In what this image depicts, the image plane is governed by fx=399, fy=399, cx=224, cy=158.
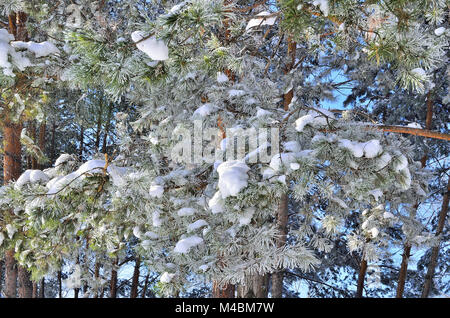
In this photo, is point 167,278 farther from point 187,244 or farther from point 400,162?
point 400,162

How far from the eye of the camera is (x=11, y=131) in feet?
23.9

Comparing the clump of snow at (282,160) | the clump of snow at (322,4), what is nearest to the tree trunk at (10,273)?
the clump of snow at (282,160)

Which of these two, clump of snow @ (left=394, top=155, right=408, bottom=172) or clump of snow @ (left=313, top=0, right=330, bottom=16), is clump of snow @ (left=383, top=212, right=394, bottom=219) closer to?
clump of snow @ (left=394, top=155, right=408, bottom=172)

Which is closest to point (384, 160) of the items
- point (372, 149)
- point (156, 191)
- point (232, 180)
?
point (372, 149)

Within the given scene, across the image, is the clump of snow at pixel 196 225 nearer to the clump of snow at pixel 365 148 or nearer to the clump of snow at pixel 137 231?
the clump of snow at pixel 137 231

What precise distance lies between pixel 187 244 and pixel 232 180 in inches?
81.9

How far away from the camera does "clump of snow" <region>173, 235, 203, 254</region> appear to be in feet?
13.8

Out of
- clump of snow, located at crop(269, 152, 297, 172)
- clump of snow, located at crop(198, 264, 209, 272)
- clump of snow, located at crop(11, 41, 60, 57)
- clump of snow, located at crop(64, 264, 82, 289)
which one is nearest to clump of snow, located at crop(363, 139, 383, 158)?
clump of snow, located at crop(269, 152, 297, 172)

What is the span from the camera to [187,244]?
168 inches

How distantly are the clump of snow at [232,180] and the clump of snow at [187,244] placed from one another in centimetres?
191

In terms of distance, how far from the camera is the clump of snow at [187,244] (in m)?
4.21

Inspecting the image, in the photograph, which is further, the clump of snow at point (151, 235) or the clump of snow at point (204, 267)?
the clump of snow at point (151, 235)

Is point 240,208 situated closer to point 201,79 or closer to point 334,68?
point 201,79

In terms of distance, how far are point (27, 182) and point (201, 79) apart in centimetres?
267
